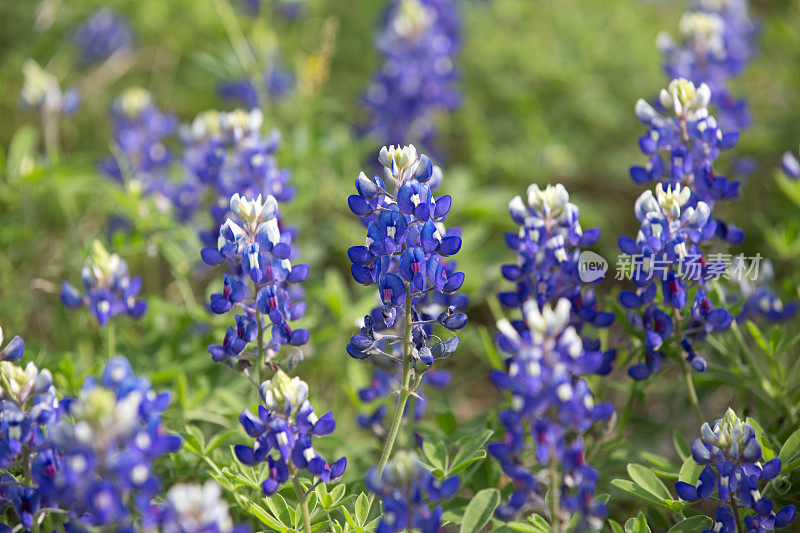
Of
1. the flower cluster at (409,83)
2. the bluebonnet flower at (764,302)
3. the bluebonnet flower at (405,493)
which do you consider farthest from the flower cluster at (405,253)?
the flower cluster at (409,83)

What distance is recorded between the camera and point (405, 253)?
7.83ft

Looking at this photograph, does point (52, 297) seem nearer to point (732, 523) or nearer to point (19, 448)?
A: point (19, 448)

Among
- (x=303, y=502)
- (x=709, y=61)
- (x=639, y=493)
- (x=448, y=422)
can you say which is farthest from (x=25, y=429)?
(x=709, y=61)

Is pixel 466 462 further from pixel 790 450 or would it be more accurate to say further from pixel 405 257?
pixel 790 450

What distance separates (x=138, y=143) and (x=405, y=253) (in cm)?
303

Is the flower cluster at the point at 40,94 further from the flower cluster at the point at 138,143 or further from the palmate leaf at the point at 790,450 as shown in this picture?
the palmate leaf at the point at 790,450

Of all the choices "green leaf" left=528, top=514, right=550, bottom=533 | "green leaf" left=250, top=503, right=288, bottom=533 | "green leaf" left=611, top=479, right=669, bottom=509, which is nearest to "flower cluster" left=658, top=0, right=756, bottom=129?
"green leaf" left=611, top=479, right=669, bottom=509

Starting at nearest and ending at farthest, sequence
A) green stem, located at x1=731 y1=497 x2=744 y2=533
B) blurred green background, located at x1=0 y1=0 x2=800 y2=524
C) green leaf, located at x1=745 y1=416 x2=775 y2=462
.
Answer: green stem, located at x1=731 y1=497 x2=744 y2=533 < green leaf, located at x1=745 y1=416 x2=775 y2=462 < blurred green background, located at x1=0 y1=0 x2=800 y2=524

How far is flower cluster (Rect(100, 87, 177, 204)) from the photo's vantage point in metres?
4.71

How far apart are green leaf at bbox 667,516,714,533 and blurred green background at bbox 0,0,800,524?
29.6 inches

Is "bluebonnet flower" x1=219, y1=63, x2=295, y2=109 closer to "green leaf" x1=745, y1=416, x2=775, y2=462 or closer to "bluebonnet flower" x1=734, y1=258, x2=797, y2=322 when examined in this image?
"bluebonnet flower" x1=734, y1=258, x2=797, y2=322

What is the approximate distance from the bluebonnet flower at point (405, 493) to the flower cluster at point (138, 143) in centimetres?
308

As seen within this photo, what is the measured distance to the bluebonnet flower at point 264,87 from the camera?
5.25m

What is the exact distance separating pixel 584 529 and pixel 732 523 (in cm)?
72
